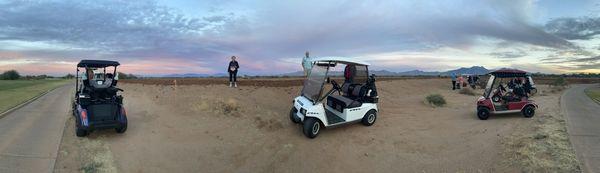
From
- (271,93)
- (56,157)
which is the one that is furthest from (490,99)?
(56,157)

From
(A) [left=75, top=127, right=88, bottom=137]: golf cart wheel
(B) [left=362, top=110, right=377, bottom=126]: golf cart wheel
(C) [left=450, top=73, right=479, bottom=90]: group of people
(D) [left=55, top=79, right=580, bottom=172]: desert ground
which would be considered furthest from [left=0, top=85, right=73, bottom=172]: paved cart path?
(C) [left=450, top=73, right=479, bottom=90]: group of people

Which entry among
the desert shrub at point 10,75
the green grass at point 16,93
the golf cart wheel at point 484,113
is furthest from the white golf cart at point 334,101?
the desert shrub at point 10,75

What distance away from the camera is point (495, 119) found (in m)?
15.3

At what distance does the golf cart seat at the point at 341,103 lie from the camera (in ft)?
42.3

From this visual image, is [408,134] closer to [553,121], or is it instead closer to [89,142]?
[553,121]

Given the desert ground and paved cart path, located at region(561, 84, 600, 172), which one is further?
the desert ground

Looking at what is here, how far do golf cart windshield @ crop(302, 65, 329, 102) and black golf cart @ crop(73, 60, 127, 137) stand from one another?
6043mm

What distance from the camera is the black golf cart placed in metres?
11.0

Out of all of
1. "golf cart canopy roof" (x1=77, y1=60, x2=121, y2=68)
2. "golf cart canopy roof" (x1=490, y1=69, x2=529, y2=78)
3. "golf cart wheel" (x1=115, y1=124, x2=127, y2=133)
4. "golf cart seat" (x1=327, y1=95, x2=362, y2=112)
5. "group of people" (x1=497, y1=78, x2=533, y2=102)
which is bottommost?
"golf cart wheel" (x1=115, y1=124, x2=127, y2=133)

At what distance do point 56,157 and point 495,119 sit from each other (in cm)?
1534

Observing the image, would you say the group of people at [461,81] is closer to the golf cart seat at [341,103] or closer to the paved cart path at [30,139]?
the golf cart seat at [341,103]

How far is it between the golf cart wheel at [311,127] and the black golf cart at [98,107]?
5.67m

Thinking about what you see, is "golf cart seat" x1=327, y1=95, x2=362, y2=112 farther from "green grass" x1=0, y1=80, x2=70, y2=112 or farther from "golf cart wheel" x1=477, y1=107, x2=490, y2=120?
"green grass" x1=0, y1=80, x2=70, y2=112

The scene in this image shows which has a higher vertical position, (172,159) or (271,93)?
(271,93)
